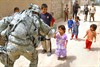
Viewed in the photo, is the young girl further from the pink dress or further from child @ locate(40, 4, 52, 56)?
child @ locate(40, 4, 52, 56)

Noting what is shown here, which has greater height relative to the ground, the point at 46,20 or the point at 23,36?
the point at 46,20

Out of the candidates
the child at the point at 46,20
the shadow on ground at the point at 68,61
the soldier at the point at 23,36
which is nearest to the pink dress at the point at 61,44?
the shadow on ground at the point at 68,61

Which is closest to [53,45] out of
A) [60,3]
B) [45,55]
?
[45,55]

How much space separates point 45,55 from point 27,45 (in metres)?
2.95

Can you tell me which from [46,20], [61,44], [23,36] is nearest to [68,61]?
[61,44]

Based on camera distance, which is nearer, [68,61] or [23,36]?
[23,36]

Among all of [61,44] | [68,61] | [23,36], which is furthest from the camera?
[61,44]

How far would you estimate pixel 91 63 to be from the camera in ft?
25.5

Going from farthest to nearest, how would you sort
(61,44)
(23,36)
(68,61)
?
1. (61,44)
2. (68,61)
3. (23,36)

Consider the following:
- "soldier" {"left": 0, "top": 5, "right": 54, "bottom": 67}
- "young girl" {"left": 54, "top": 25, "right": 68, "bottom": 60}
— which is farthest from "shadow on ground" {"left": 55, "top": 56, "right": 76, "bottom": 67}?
"soldier" {"left": 0, "top": 5, "right": 54, "bottom": 67}

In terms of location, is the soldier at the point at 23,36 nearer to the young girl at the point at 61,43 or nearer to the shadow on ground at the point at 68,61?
the shadow on ground at the point at 68,61

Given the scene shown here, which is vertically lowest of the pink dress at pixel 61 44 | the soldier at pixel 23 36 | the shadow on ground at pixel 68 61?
the shadow on ground at pixel 68 61

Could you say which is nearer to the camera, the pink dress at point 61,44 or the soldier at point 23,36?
the soldier at point 23,36

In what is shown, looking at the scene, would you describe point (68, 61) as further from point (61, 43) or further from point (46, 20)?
point (46, 20)
